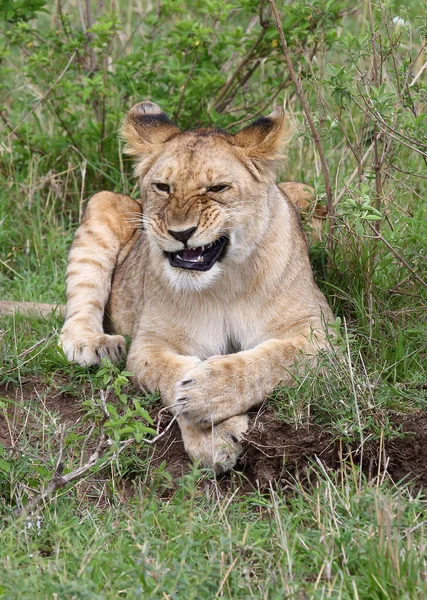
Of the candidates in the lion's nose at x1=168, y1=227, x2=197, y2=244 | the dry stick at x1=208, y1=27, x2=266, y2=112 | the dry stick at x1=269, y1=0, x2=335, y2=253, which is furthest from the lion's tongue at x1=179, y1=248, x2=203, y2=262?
the dry stick at x1=208, y1=27, x2=266, y2=112

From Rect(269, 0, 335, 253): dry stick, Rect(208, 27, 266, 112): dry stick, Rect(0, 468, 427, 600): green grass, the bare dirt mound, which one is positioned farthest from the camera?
Rect(208, 27, 266, 112): dry stick

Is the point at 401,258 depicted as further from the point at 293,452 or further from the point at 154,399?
the point at 154,399

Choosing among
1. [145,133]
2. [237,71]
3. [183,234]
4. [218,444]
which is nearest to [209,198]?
[183,234]

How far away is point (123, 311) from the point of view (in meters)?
5.21

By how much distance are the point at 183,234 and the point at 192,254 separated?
16 centimetres

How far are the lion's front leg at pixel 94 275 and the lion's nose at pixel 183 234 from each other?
867 millimetres

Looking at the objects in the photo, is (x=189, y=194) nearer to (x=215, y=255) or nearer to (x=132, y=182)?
(x=215, y=255)

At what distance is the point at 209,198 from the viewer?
401cm

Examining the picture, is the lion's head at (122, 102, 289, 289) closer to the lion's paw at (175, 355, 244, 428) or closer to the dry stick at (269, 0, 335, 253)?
the dry stick at (269, 0, 335, 253)

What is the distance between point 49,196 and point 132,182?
21.8 inches

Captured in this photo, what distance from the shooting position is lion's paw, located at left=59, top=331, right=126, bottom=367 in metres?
4.53

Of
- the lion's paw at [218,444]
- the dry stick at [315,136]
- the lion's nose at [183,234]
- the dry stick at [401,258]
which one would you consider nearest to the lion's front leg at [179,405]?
the lion's paw at [218,444]

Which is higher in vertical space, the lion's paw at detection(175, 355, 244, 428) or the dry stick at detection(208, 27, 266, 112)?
the dry stick at detection(208, 27, 266, 112)

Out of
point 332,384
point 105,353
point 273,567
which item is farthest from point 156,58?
point 273,567
